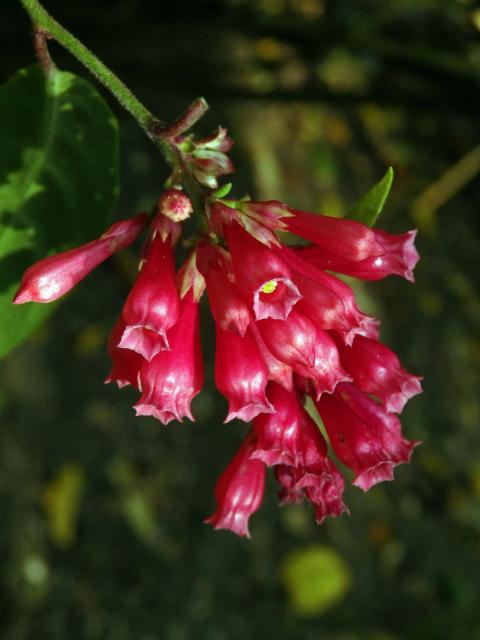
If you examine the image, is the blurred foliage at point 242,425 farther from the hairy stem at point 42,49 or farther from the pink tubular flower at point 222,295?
the pink tubular flower at point 222,295

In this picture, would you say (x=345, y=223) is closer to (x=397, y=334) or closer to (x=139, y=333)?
(x=139, y=333)

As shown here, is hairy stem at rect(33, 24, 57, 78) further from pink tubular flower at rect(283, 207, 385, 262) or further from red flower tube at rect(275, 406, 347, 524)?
red flower tube at rect(275, 406, 347, 524)

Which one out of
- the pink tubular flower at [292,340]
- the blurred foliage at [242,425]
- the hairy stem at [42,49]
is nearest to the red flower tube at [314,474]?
the pink tubular flower at [292,340]

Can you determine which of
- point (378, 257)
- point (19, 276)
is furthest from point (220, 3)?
point (378, 257)

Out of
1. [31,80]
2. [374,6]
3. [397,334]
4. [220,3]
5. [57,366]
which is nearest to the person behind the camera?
Result: [31,80]

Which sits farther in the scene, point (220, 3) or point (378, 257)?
point (220, 3)

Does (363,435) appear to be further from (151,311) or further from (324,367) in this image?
(151,311)

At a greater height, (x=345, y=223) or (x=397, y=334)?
(x=345, y=223)
